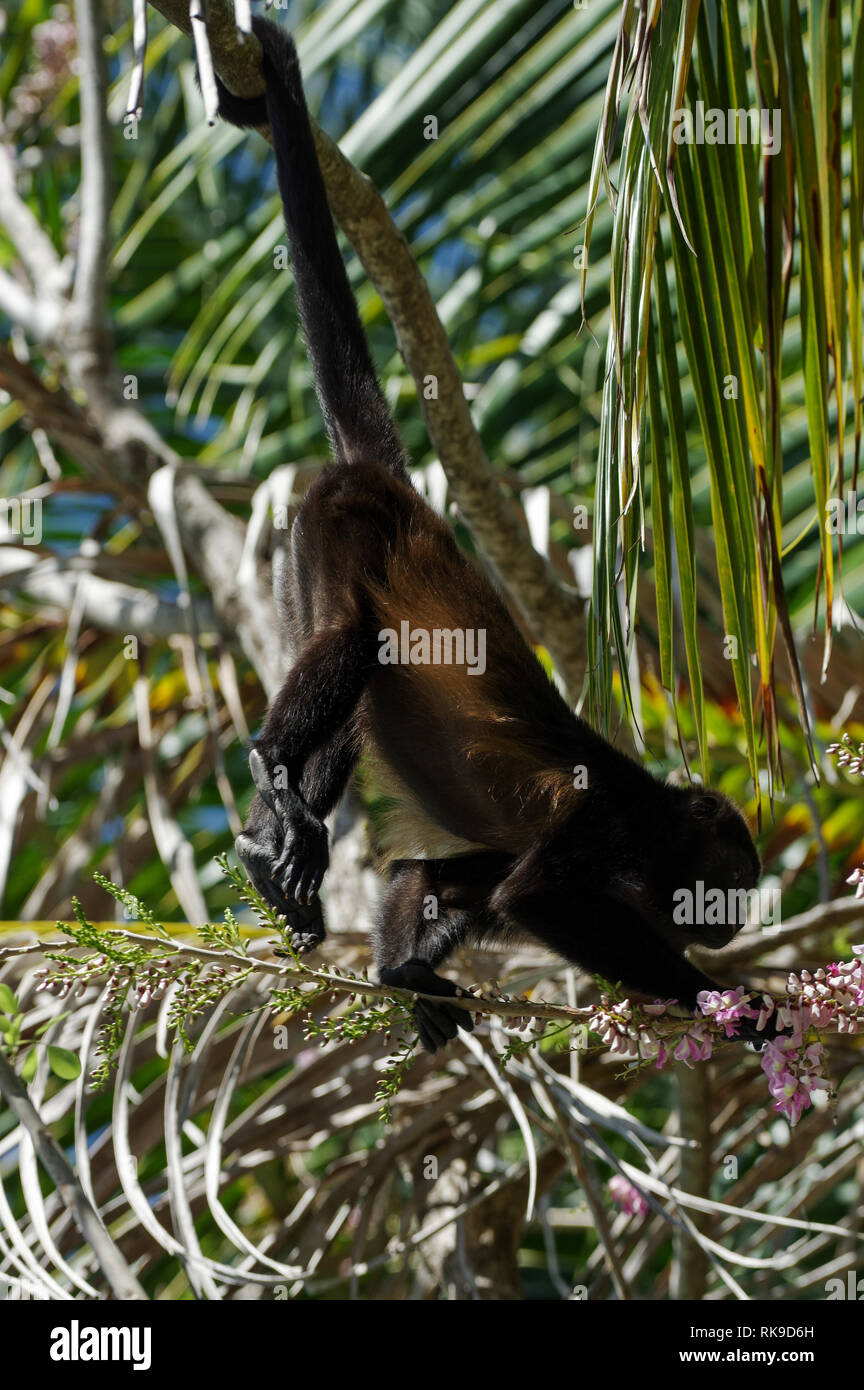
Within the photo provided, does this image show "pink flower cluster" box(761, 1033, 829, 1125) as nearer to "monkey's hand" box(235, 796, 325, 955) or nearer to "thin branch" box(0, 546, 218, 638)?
"monkey's hand" box(235, 796, 325, 955)

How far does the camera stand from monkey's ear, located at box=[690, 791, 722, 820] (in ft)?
10.1

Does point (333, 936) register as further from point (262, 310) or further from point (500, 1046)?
point (262, 310)

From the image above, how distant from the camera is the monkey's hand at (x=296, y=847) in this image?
8.09 feet

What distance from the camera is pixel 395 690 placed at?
296 cm

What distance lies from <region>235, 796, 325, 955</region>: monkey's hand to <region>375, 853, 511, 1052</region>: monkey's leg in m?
0.26

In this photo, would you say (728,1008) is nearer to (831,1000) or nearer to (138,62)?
(831,1000)

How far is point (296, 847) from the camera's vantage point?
2492mm

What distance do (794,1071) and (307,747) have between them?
3.88 feet

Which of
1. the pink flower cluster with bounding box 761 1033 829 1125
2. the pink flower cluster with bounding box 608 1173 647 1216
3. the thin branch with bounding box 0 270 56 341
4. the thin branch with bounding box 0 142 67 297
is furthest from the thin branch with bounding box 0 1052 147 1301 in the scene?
the thin branch with bounding box 0 142 67 297

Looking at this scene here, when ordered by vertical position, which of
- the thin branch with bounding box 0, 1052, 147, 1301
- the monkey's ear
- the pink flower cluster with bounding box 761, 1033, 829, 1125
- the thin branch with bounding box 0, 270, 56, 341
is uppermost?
the thin branch with bounding box 0, 270, 56, 341

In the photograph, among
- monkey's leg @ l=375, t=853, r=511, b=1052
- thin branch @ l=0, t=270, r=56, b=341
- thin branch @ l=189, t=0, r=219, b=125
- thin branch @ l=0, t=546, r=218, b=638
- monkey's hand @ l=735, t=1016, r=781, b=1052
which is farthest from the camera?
thin branch @ l=0, t=270, r=56, b=341

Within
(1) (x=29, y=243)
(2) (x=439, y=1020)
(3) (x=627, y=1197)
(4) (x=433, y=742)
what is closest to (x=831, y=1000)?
(2) (x=439, y=1020)

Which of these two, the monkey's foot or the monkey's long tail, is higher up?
the monkey's long tail
